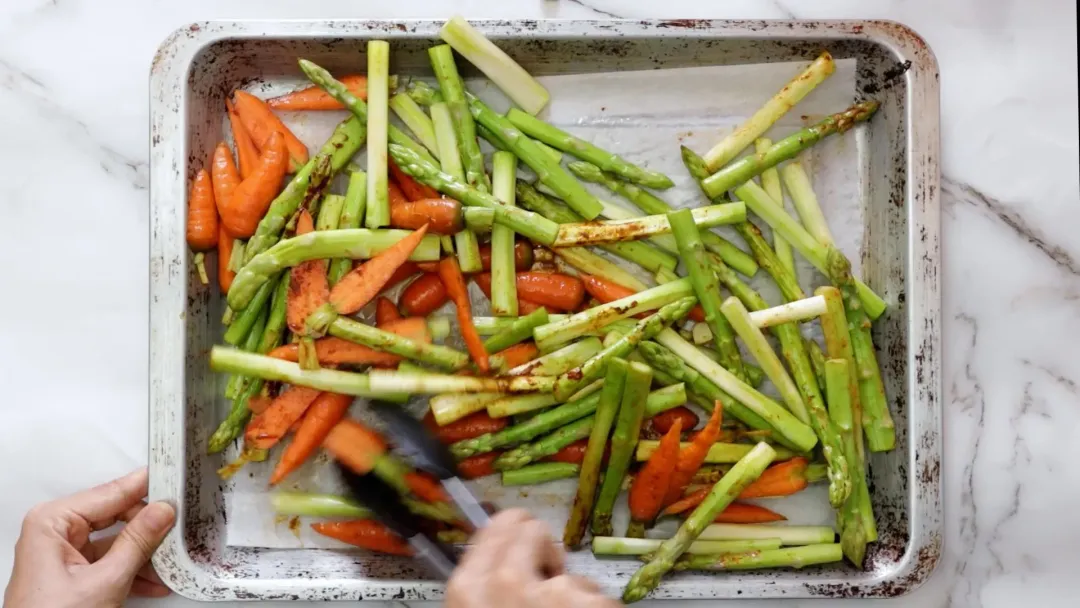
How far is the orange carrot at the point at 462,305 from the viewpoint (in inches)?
87.9

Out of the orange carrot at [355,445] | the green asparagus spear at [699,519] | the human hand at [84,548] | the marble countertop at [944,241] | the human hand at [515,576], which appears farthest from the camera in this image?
the marble countertop at [944,241]

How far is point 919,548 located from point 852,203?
3.21ft

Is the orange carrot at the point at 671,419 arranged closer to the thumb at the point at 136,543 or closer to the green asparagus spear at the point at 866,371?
the green asparagus spear at the point at 866,371

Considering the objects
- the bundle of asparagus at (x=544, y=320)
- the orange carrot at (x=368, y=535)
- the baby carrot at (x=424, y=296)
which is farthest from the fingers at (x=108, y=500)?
the baby carrot at (x=424, y=296)

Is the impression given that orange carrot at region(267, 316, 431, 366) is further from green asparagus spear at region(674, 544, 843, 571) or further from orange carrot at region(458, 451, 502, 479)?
green asparagus spear at region(674, 544, 843, 571)

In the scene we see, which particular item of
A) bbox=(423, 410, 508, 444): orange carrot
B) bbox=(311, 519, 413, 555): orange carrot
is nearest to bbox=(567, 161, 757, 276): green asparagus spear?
bbox=(423, 410, 508, 444): orange carrot

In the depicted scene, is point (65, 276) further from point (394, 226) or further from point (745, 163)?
point (745, 163)

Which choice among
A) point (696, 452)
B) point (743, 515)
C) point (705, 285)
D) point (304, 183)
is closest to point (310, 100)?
point (304, 183)

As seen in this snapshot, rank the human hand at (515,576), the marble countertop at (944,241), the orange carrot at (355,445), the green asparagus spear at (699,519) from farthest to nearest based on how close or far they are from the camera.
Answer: the marble countertop at (944,241)
the orange carrot at (355,445)
the green asparagus spear at (699,519)
the human hand at (515,576)

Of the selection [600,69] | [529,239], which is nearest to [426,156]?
[529,239]

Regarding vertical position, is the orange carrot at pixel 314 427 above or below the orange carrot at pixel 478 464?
above

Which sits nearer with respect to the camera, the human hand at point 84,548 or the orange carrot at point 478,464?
the human hand at point 84,548

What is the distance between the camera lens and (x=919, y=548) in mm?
2180

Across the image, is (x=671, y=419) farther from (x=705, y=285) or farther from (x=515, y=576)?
(x=515, y=576)
